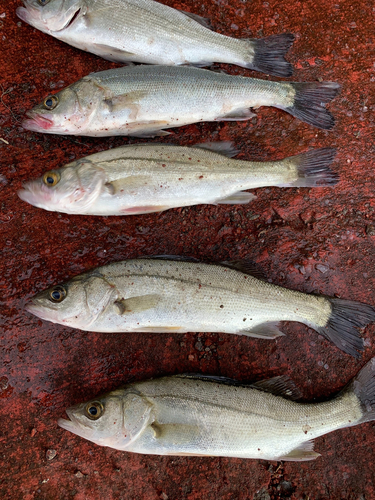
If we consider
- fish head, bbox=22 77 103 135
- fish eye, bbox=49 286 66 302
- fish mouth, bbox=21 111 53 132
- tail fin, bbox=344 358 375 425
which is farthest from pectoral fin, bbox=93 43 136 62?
tail fin, bbox=344 358 375 425

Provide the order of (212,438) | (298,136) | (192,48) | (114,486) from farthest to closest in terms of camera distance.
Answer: (298,136), (192,48), (114,486), (212,438)

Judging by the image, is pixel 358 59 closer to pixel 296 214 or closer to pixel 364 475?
pixel 296 214

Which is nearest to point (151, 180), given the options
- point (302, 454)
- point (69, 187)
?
point (69, 187)

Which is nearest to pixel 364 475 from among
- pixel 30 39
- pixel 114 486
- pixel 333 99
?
pixel 114 486

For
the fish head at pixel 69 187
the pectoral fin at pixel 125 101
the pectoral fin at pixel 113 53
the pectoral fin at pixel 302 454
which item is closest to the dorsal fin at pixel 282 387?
the pectoral fin at pixel 302 454

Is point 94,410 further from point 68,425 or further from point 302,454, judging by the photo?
point 302,454

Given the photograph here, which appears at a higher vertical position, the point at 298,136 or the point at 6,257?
the point at 298,136
